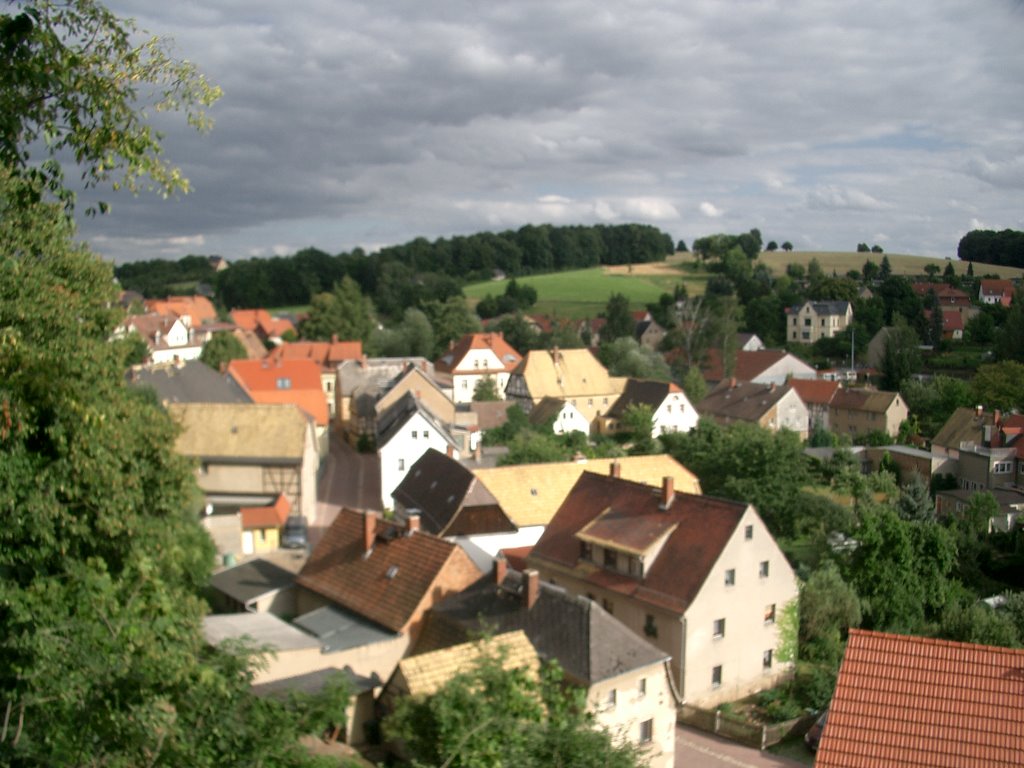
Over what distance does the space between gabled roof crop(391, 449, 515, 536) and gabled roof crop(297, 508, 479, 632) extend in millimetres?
4660

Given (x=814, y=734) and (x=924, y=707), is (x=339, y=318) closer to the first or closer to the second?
(x=814, y=734)

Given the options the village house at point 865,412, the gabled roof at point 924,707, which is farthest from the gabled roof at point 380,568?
the village house at point 865,412

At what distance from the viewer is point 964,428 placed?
1586 inches

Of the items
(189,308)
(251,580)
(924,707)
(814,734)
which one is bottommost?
(814,734)

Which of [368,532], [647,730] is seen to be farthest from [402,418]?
[647,730]

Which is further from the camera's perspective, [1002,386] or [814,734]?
[1002,386]

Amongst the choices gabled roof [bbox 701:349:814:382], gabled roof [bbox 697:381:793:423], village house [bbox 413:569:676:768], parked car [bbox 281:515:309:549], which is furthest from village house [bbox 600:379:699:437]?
village house [bbox 413:569:676:768]

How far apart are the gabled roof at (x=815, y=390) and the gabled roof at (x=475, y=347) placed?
17841mm

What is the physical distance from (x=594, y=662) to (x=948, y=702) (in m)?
6.49

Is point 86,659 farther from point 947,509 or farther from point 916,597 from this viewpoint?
point 947,509

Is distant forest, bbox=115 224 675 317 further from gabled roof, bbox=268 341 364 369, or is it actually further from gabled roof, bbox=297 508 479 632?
gabled roof, bbox=297 508 479 632

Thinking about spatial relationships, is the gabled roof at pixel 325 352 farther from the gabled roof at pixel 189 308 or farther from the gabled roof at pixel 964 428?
the gabled roof at pixel 964 428

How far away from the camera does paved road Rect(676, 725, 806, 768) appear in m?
17.9

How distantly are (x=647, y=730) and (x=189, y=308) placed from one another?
76.0 meters
